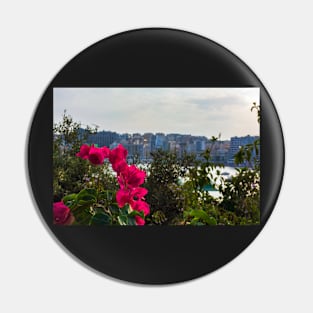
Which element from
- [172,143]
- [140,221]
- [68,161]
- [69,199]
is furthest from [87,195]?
[172,143]

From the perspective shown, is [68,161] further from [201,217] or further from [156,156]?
[201,217]

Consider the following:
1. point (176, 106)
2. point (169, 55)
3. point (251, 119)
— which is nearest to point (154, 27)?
point (169, 55)

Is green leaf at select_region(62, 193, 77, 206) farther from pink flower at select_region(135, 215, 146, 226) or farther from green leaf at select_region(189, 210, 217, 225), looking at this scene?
green leaf at select_region(189, 210, 217, 225)

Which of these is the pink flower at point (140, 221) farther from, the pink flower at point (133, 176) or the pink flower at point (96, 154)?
the pink flower at point (96, 154)

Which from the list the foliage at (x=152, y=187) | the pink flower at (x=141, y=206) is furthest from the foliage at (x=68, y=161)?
the pink flower at (x=141, y=206)

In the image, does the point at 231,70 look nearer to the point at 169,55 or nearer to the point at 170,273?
the point at 169,55

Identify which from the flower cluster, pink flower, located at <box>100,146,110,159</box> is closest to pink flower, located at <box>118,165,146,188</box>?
the flower cluster
